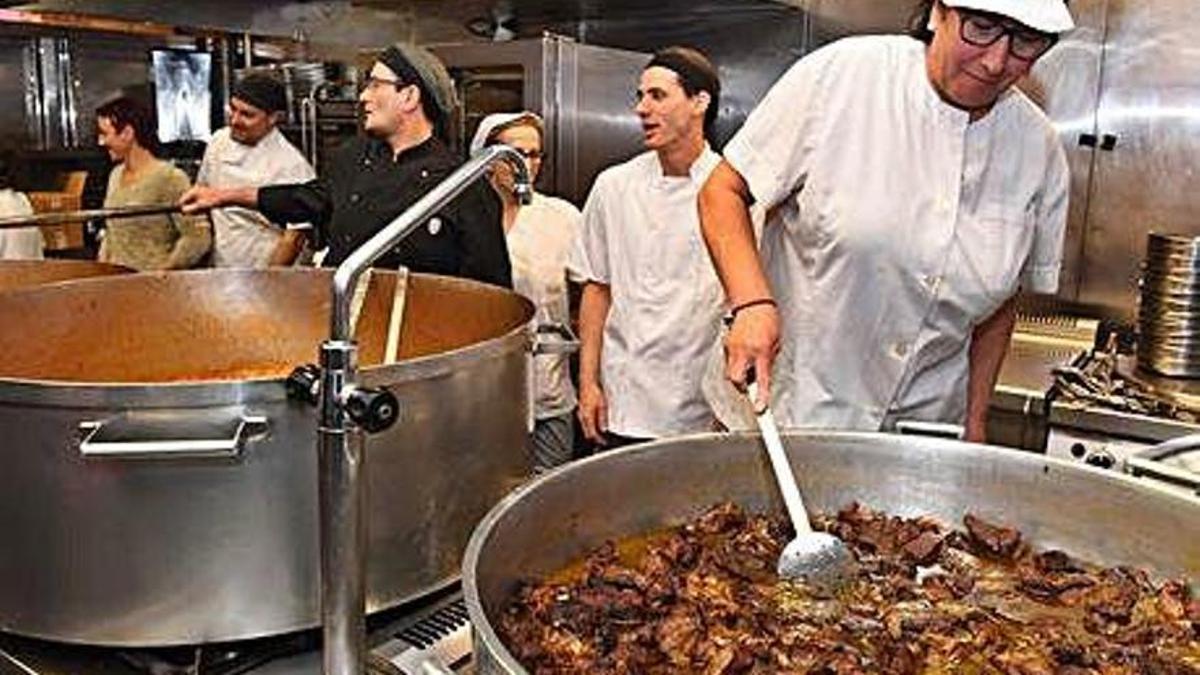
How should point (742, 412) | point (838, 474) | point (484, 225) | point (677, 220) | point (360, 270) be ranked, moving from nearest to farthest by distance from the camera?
1. point (360, 270)
2. point (838, 474)
3. point (742, 412)
4. point (484, 225)
5. point (677, 220)

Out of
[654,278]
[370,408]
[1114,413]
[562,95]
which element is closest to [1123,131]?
[1114,413]

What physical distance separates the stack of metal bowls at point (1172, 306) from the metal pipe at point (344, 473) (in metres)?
2.08

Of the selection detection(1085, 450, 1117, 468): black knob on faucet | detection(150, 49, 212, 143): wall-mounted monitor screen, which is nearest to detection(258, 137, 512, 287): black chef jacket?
detection(1085, 450, 1117, 468): black knob on faucet

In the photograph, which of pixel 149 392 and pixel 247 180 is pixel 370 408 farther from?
pixel 247 180

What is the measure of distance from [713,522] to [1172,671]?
0.52m

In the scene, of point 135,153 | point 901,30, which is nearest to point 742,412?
point 901,30

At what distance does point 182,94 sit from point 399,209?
3.19 m

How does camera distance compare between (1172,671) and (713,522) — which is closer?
(1172,671)

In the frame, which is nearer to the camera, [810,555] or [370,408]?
[370,408]

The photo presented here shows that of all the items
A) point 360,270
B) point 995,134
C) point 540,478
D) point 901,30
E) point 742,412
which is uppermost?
point 901,30

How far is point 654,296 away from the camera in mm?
2561

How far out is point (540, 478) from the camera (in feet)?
3.72

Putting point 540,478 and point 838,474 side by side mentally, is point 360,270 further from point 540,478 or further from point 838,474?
point 838,474

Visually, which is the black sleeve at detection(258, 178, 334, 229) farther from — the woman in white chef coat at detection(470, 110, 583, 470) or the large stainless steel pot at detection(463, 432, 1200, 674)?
the large stainless steel pot at detection(463, 432, 1200, 674)
